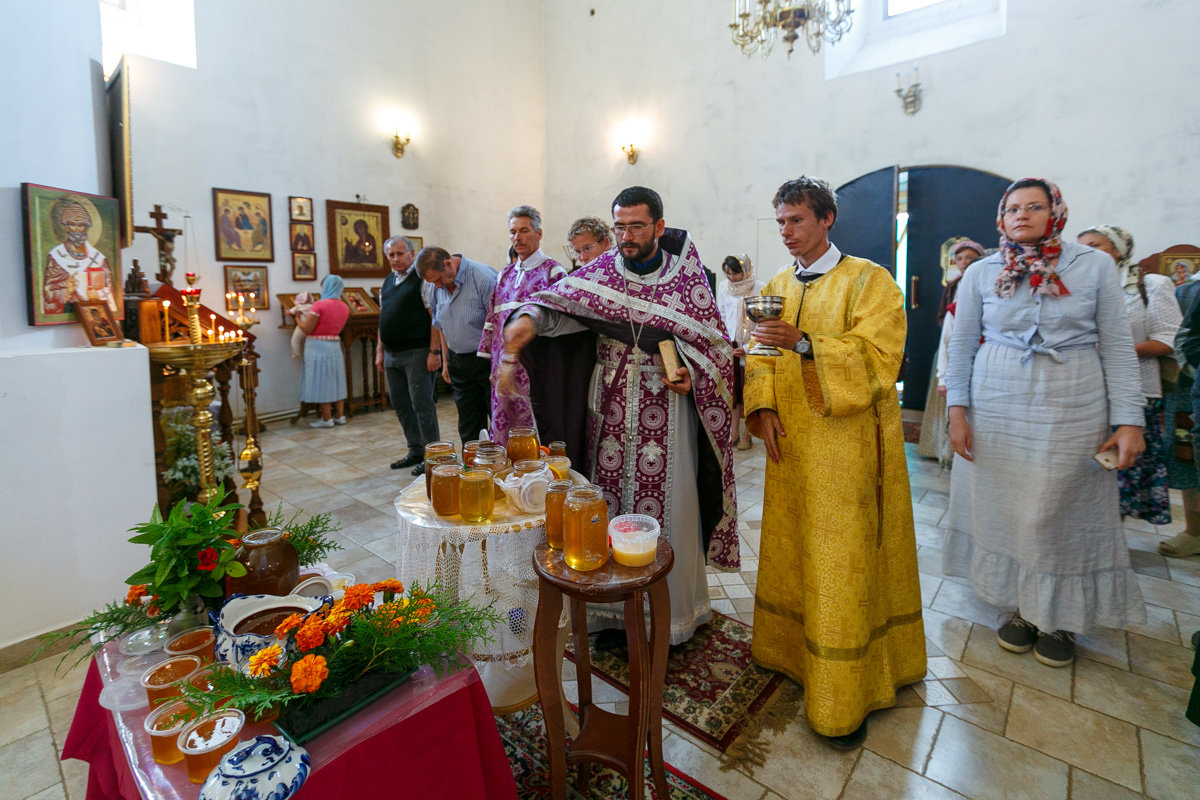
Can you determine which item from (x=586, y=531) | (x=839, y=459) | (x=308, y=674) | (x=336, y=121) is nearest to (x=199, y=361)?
(x=308, y=674)

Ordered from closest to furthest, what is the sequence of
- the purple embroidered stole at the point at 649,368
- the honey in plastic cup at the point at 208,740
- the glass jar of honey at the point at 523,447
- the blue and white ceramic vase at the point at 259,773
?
the blue and white ceramic vase at the point at 259,773, the honey in plastic cup at the point at 208,740, the glass jar of honey at the point at 523,447, the purple embroidered stole at the point at 649,368

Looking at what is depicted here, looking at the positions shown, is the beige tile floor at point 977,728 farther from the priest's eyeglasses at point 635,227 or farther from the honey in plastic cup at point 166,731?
the priest's eyeglasses at point 635,227

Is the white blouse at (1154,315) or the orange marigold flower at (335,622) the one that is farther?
the white blouse at (1154,315)

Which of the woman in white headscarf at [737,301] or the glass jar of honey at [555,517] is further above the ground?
the woman in white headscarf at [737,301]

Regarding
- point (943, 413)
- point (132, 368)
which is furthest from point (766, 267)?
point (132, 368)

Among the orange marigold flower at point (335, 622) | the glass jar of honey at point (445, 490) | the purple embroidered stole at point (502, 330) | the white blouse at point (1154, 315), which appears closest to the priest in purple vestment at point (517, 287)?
the purple embroidered stole at point (502, 330)

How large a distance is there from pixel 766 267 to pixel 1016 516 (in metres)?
5.44

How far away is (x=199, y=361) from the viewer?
3262 millimetres

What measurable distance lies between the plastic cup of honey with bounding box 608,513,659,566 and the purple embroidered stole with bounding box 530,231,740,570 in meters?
0.97

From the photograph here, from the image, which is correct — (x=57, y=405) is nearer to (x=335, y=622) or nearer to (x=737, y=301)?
(x=335, y=622)

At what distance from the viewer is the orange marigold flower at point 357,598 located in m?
1.38

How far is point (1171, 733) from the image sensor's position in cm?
215

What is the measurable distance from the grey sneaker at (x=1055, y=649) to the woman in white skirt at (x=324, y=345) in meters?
6.92

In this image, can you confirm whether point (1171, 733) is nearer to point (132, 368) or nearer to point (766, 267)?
point (132, 368)
